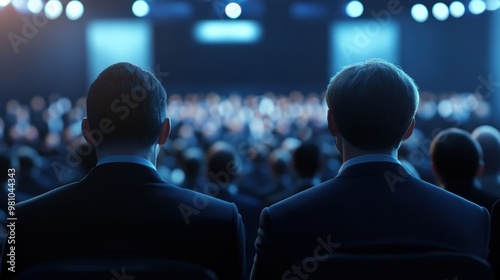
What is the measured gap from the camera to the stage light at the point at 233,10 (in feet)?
27.9

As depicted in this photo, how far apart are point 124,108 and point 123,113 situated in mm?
19

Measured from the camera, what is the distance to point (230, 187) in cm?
496

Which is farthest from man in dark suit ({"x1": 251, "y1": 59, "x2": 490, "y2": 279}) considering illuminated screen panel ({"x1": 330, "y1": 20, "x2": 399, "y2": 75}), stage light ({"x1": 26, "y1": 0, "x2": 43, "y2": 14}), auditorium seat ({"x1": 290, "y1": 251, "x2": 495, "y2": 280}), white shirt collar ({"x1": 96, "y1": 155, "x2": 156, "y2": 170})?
illuminated screen panel ({"x1": 330, "y1": 20, "x2": 399, "y2": 75})

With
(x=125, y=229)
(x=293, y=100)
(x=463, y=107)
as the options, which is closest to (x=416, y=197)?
(x=125, y=229)

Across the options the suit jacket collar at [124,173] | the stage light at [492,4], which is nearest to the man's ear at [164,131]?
the suit jacket collar at [124,173]

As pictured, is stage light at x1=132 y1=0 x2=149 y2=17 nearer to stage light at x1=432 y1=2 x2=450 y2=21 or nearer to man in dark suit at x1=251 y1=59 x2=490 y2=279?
stage light at x1=432 y1=2 x2=450 y2=21

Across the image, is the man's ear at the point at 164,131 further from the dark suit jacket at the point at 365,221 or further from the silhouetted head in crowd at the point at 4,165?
the silhouetted head in crowd at the point at 4,165

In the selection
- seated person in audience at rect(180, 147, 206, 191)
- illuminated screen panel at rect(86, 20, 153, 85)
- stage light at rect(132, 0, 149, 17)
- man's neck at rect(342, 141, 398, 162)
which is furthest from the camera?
illuminated screen panel at rect(86, 20, 153, 85)

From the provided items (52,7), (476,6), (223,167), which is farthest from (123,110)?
(476,6)

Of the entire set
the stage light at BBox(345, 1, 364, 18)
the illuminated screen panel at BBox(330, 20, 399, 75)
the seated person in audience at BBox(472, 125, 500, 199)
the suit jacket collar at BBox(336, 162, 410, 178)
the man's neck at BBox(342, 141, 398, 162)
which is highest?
the man's neck at BBox(342, 141, 398, 162)

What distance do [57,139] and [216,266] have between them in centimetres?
1013

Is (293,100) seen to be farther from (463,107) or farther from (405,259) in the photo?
(405,259)

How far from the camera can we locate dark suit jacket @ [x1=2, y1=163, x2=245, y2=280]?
6.17ft

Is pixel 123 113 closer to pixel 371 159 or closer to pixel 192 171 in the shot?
pixel 371 159
